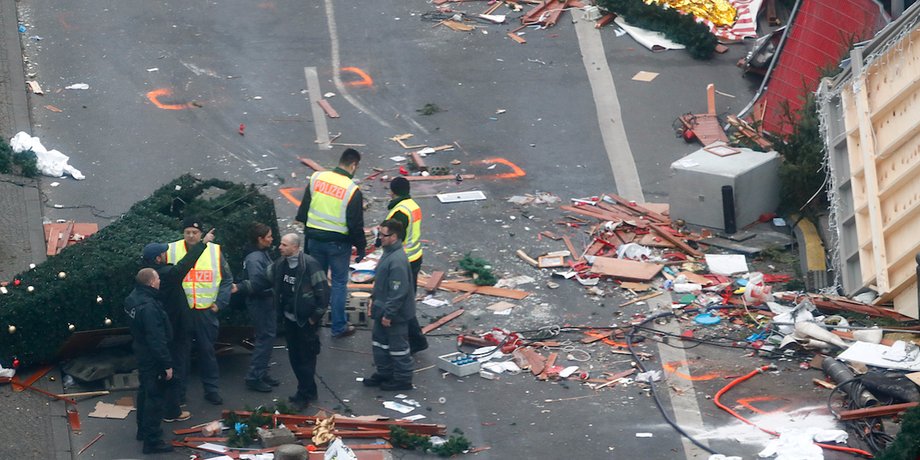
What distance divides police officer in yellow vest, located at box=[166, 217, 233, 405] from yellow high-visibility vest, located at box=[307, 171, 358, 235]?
128 cm

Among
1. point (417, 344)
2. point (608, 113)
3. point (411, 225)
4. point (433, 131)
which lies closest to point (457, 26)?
point (433, 131)

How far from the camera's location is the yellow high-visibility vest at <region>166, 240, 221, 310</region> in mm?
12266

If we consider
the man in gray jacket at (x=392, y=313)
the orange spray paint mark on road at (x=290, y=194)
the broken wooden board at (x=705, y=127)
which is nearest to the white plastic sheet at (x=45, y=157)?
the orange spray paint mark on road at (x=290, y=194)

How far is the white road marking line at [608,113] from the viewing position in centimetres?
1777

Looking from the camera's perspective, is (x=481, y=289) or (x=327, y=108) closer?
(x=481, y=289)

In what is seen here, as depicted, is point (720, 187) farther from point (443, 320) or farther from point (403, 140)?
point (403, 140)

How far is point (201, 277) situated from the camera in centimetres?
1230

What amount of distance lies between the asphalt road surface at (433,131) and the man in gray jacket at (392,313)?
311 mm

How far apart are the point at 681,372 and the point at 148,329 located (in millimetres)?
5097

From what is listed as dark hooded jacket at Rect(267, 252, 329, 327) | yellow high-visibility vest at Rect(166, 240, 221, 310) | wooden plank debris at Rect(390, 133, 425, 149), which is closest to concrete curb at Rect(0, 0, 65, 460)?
yellow high-visibility vest at Rect(166, 240, 221, 310)

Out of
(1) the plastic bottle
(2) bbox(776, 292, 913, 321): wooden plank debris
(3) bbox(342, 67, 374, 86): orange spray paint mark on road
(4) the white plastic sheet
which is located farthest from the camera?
(3) bbox(342, 67, 374, 86): orange spray paint mark on road

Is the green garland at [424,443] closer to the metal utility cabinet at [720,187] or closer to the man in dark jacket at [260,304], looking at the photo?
the man in dark jacket at [260,304]

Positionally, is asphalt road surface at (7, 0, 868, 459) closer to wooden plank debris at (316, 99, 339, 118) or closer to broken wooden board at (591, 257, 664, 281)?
wooden plank debris at (316, 99, 339, 118)

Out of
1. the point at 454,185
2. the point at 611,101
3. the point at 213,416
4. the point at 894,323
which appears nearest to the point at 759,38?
the point at 611,101
